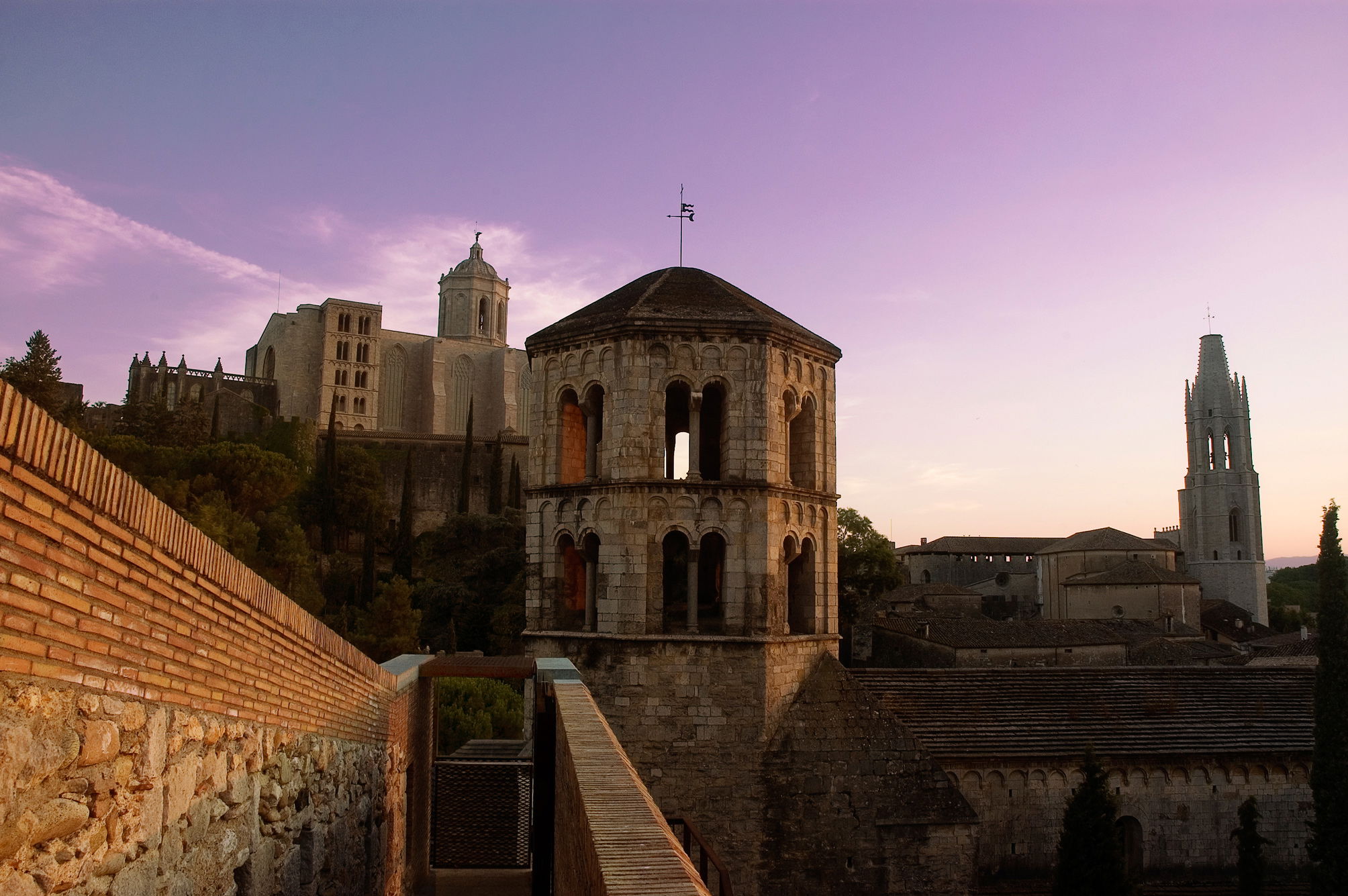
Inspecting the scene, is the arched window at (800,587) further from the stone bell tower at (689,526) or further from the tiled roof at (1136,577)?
the tiled roof at (1136,577)

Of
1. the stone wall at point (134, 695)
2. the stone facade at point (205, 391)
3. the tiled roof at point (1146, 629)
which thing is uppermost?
the stone facade at point (205, 391)

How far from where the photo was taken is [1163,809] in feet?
61.9

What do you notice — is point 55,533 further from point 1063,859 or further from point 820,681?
point 1063,859

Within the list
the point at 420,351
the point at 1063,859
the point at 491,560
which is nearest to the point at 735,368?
the point at 1063,859

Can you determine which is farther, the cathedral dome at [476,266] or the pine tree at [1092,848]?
the cathedral dome at [476,266]

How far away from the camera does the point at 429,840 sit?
15.9 metres

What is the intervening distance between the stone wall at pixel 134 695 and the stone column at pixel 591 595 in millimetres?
9163

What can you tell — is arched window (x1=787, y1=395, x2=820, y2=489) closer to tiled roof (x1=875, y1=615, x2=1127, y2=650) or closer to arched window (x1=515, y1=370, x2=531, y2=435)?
tiled roof (x1=875, y1=615, x2=1127, y2=650)

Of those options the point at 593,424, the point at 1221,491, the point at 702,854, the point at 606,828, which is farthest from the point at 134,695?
the point at 1221,491

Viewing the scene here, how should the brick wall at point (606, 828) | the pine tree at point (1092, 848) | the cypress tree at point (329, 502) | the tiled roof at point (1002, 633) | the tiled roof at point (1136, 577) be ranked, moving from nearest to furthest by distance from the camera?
the brick wall at point (606, 828) → the pine tree at point (1092, 848) → the tiled roof at point (1002, 633) → the cypress tree at point (329, 502) → the tiled roof at point (1136, 577)

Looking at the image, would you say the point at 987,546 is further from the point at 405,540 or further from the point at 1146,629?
the point at 405,540

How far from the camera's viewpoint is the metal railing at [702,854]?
11.1 m

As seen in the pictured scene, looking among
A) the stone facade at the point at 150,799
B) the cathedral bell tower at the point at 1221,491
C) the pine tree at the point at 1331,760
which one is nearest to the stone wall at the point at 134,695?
the stone facade at the point at 150,799

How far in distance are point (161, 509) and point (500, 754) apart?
18869mm
